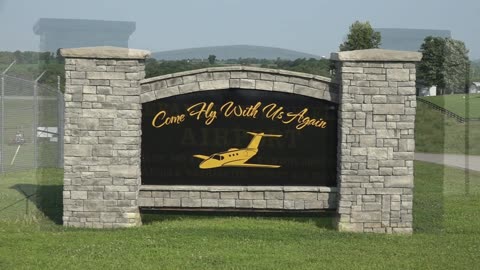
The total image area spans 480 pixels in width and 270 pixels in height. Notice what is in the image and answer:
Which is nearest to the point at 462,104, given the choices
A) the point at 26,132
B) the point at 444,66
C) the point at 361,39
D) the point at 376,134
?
the point at 444,66

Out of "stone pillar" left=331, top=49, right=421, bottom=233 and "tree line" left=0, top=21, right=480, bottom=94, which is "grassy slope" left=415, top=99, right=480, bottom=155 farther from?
"stone pillar" left=331, top=49, right=421, bottom=233

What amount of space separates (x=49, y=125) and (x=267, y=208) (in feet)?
41.3

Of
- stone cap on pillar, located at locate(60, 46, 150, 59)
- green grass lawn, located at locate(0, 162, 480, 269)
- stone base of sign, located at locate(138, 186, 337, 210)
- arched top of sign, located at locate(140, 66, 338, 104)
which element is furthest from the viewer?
stone base of sign, located at locate(138, 186, 337, 210)

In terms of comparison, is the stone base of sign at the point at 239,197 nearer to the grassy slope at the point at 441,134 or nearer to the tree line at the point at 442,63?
the grassy slope at the point at 441,134

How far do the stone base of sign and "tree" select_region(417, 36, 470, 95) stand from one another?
21.4 metres

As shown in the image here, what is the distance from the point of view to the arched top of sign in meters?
10.3

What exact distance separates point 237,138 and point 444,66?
1026 inches

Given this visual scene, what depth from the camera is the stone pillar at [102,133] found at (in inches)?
397

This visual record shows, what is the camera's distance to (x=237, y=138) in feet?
34.2

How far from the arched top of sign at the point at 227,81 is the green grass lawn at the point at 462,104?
71.9 feet

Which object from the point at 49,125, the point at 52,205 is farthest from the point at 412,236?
the point at 49,125

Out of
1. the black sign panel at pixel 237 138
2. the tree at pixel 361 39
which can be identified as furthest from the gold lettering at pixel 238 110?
the tree at pixel 361 39

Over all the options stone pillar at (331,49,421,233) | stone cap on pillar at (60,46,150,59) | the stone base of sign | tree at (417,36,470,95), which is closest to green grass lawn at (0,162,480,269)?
the stone base of sign

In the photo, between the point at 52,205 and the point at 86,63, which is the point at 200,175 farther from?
the point at 52,205
